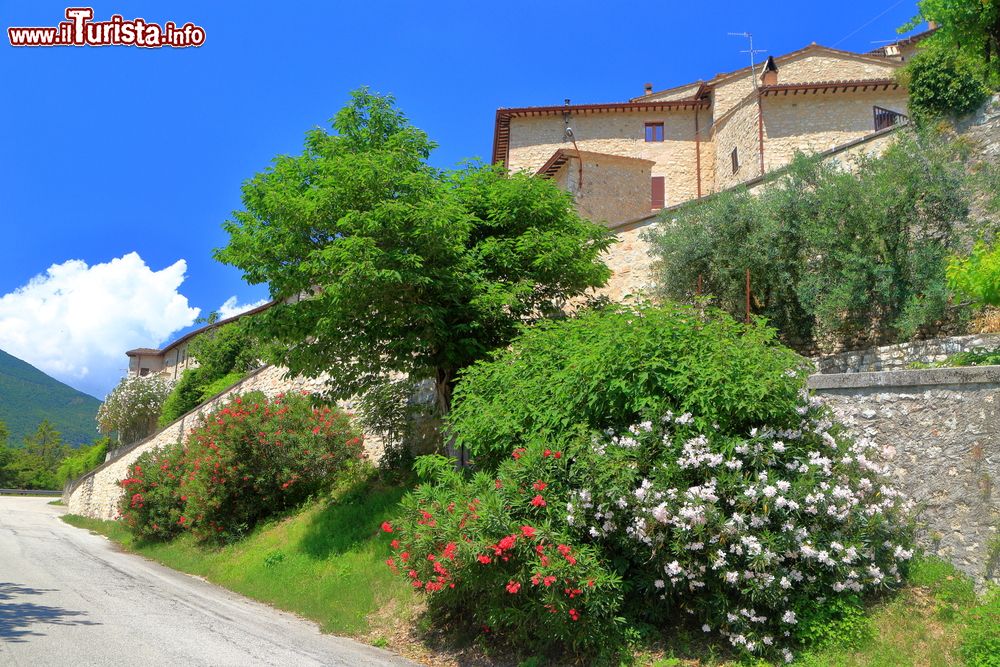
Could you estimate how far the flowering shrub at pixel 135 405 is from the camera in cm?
4081

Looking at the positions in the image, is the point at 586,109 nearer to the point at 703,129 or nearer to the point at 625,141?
the point at 625,141

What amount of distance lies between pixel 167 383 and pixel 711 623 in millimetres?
41337

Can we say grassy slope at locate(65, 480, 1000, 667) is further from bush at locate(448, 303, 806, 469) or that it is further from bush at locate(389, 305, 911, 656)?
bush at locate(448, 303, 806, 469)

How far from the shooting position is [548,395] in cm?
899

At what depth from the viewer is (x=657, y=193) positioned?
31.1 metres

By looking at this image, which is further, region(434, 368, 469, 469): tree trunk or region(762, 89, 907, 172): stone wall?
region(762, 89, 907, 172): stone wall

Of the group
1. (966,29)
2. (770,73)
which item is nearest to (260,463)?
(966,29)

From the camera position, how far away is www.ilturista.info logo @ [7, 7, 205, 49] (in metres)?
12.9

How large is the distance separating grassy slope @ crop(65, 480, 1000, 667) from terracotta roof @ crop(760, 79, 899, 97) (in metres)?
22.1

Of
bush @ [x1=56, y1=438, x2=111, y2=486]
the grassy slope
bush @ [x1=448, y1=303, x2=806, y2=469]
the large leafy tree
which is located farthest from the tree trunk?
bush @ [x1=56, y1=438, x2=111, y2=486]

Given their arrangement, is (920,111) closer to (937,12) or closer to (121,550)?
(937,12)

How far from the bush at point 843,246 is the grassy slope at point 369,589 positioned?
705cm

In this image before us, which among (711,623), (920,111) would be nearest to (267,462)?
(711,623)

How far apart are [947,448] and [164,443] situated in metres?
27.3
